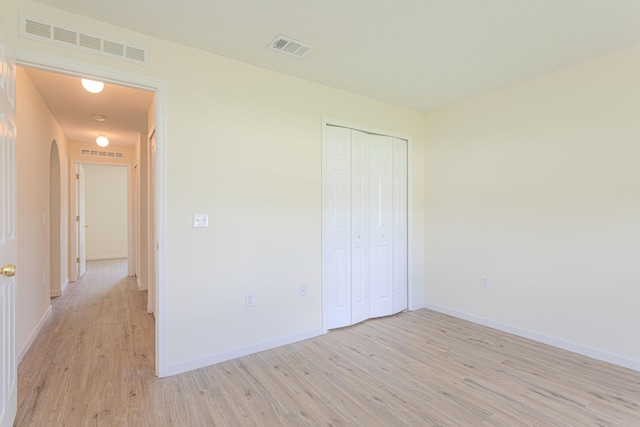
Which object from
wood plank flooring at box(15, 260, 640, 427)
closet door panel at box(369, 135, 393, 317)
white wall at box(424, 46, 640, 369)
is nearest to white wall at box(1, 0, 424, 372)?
wood plank flooring at box(15, 260, 640, 427)

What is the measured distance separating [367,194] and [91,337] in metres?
3.27

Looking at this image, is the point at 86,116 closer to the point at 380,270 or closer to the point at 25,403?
the point at 25,403

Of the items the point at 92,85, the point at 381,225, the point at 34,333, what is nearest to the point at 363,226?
the point at 381,225

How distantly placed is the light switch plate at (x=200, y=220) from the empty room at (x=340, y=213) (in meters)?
0.01

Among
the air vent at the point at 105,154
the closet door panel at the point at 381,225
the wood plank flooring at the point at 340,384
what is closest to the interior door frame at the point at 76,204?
the air vent at the point at 105,154

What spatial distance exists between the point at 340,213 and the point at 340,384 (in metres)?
1.68

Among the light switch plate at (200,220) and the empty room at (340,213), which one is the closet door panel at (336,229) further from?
the light switch plate at (200,220)

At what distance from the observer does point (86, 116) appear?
4066mm

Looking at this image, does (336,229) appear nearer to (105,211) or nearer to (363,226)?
Result: (363,226)

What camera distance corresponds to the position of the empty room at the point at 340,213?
6.72 feet

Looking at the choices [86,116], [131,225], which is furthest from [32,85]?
[131,225]

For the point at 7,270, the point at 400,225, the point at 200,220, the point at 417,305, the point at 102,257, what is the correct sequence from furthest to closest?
the point at 102,257 < the point at 417,305 < the point at 400,225 < the point at 200,220 < the point at 7,270

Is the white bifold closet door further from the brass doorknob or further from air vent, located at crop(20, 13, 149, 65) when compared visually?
the brass doorknob

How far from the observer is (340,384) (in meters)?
2.33
